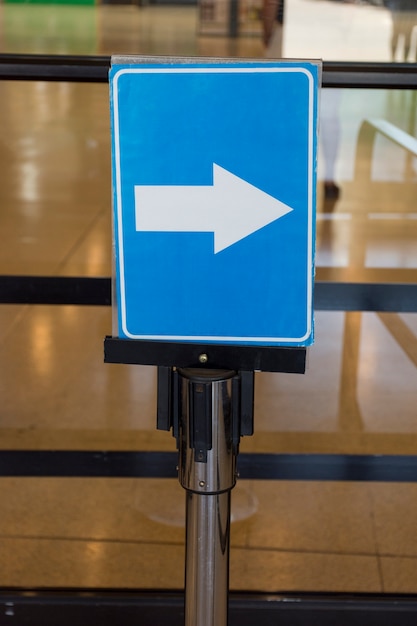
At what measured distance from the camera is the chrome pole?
3.20ft

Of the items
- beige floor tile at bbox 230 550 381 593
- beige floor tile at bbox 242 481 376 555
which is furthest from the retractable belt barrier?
beige floor tile at bbox 242 481 376 555

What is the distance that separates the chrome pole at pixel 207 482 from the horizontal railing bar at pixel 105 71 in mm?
762

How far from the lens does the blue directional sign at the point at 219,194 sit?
2.99 feet

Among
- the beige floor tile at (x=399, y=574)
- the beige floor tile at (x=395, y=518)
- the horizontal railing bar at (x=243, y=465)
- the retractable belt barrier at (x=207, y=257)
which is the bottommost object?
the beige floor tile at (x=395, y=518)

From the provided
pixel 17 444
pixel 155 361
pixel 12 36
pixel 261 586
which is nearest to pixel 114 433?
pixel 17 444

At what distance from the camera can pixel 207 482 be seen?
1.01 m

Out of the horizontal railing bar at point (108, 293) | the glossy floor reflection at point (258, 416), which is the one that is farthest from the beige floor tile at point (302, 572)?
the horizontal railing bar at point (108, 293)

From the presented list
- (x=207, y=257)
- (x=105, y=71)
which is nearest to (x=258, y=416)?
(x=105, y=71)

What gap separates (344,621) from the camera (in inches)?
69.6

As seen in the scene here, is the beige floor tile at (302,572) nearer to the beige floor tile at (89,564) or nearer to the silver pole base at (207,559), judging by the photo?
the beige floor tile at (89,564)

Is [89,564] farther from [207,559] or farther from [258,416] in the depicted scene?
[207,559]

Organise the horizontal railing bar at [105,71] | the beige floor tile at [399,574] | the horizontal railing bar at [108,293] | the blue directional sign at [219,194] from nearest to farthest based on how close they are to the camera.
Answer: the blue directional sign at [219,194]
the horizontal railing bar at [105,71]
the horizontal railing bar at [108,293]
the beige floor tile at [399,574]

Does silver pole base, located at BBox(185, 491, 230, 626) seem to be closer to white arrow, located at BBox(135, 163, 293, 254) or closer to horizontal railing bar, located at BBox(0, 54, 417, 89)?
white arrow, located at BBox(135, 163, 293, 254)

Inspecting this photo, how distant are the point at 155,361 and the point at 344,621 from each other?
1017 mm
